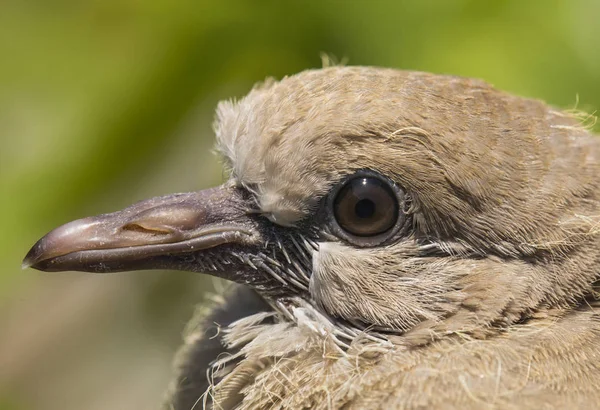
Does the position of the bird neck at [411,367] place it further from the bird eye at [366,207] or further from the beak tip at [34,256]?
the beak tip at [34,256]

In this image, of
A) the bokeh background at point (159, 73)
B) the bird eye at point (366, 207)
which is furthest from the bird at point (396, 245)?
the bokeh background at point (159, 73)

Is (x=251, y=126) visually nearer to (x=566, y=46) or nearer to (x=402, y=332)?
(x=402, y=332)

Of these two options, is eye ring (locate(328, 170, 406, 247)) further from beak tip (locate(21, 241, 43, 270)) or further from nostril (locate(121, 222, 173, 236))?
beak tip (locate(21, 241, 43, 270))

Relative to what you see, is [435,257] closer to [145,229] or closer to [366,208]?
[366,208]

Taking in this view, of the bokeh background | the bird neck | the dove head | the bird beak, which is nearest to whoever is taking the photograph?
the bird neck

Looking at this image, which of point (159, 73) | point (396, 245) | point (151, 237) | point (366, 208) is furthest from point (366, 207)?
point (159, 73)

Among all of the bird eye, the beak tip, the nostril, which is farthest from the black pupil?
the beak tip

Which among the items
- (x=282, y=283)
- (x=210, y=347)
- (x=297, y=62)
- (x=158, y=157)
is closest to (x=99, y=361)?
(x=158, y=157)
